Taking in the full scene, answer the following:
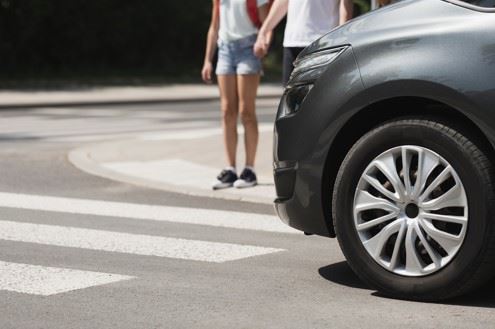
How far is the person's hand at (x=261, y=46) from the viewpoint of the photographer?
931 cm

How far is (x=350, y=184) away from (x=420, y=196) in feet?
1.19

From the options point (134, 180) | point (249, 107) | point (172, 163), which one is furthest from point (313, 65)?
point (172, 163)

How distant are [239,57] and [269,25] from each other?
630 mm

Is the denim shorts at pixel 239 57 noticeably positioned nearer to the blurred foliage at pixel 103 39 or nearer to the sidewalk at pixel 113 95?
the sidewalk at pixel 113 95

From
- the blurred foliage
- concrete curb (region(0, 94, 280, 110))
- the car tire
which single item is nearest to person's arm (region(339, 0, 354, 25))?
the car tire

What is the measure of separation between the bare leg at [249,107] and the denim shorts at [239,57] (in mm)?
70

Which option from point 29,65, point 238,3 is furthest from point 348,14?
point 29,65

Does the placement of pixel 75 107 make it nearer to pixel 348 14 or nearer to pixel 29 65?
pixel 29 65

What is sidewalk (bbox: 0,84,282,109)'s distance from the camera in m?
24.3

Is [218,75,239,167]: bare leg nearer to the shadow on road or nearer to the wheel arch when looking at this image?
the shadow on road

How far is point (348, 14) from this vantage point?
8500 mm

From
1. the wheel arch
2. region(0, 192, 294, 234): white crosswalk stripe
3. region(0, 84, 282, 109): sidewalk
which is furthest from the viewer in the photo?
region(0, 84, 282, 109): sidewalk

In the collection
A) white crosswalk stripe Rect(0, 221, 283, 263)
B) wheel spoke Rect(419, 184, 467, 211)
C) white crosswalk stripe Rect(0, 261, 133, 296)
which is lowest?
white crosswalk stripe Rect(0, 221, 283, 263)

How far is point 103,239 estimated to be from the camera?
750 centimetres
